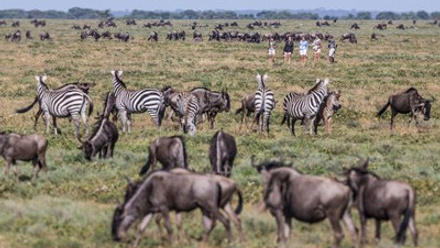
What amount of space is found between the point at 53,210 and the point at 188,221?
2.60 meters

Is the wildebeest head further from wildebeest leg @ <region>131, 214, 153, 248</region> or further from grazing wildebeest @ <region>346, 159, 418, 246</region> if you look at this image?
grazing wildebeest @ <region>346, 159, 418, 246</region>

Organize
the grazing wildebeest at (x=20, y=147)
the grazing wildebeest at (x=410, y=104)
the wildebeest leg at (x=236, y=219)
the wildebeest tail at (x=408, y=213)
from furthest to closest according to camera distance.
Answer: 1. the grazing wildebeest at (x=410, y=104)
2. the grazing wildebeest at (x=20, y=147)
3. the wildebeest leg at (x=236, y=219)
4. the wildebeest tail at (x=408, y=213)

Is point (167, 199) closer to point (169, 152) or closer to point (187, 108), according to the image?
point (169, 152)

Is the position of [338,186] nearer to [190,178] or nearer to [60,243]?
[190,178]

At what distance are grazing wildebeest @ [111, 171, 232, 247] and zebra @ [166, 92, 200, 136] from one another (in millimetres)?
11281

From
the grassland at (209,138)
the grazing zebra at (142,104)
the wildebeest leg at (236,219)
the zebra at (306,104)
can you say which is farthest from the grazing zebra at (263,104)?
the wildebeest leg at (236,219)

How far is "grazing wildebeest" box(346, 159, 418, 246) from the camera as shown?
12125mm

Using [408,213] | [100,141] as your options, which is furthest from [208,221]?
[100,141]

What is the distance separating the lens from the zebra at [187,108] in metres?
24.2

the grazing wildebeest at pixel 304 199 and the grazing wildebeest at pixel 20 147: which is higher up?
the grazing wildebeest at pixel 304 199

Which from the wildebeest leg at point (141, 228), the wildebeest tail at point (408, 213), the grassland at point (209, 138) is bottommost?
the grassland at point (209, 138)

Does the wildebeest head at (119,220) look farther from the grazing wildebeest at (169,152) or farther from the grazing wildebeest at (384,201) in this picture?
the grazing wildebeest at (384,201)

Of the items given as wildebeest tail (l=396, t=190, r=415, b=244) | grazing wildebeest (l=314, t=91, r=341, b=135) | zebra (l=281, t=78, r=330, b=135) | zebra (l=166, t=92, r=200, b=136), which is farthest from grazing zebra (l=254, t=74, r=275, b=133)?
wildebeest tail (l=396, t=190, r=415, b=244)

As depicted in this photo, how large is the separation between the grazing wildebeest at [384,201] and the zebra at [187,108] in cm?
1161
